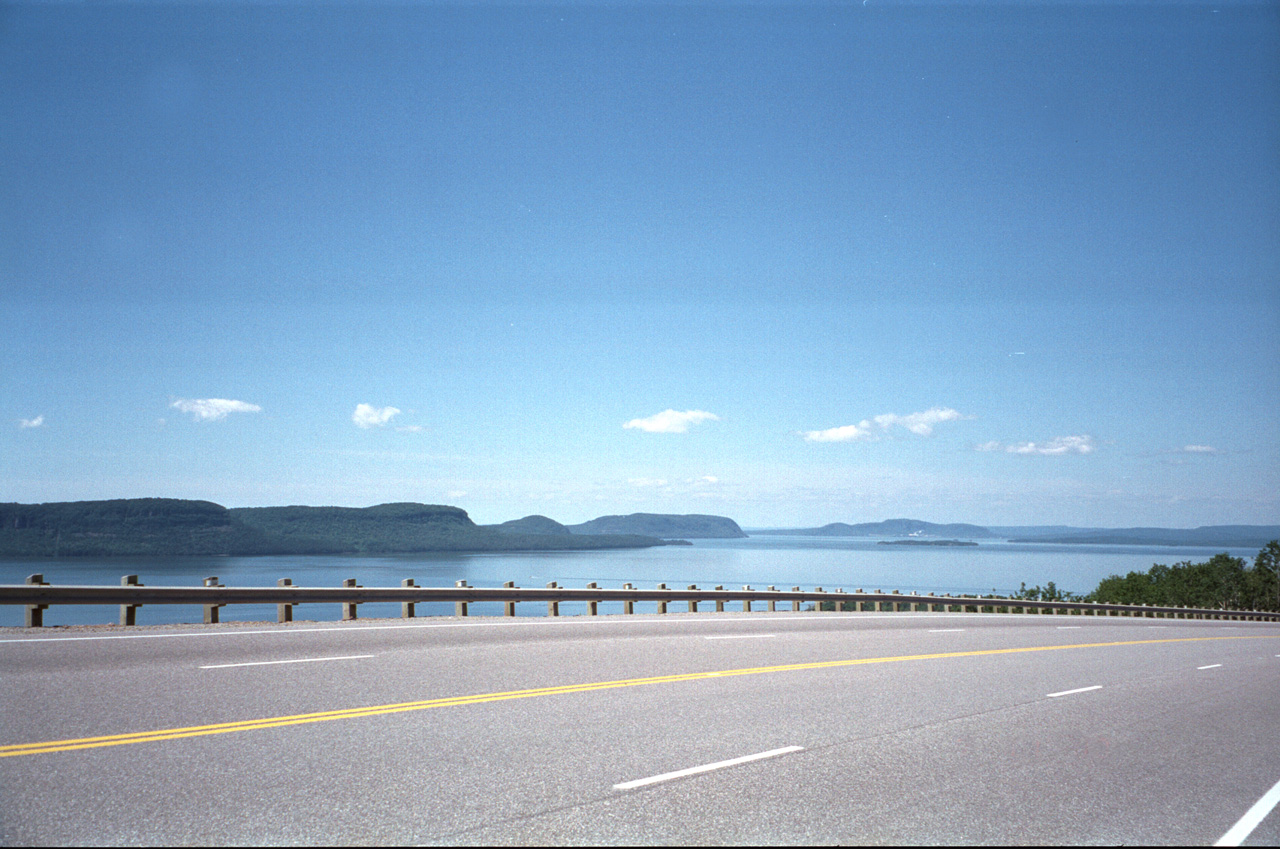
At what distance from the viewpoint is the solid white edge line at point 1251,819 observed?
597 cm

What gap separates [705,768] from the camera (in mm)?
7000

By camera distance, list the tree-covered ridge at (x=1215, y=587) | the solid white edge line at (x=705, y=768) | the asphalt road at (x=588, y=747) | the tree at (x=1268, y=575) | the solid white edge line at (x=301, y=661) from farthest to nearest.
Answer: the tree-covered ridge at (x=1215, y=587)
the tree at (x=1268, y=575)
the solid white edge line at (x=301, y=661)
the solid white edge line at (x=705, y=768)
the asphalt road at (x=588, y=747)

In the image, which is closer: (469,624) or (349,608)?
(469,624)

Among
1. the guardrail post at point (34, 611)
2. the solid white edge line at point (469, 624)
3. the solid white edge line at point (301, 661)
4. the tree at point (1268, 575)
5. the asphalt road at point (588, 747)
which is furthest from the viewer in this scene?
the tree at point (1268, 575)

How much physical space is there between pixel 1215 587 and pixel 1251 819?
180m

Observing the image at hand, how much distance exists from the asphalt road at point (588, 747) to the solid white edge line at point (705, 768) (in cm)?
3

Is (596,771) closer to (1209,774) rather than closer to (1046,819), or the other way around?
(1046,819)

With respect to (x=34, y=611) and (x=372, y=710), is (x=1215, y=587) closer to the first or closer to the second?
(x=34, y=611)

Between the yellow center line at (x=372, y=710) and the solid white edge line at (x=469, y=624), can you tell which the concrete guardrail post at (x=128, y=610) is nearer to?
the solid white edge line at (x=469, y=624)

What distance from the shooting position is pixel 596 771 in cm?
678

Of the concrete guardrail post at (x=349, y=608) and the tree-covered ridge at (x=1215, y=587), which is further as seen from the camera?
the tree-covered ridge at (x=1215, y=587)

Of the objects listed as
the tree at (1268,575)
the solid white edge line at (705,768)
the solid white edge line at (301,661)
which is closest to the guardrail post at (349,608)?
the solid white edge line at (301,661)

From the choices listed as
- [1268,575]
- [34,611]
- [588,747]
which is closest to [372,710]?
[588,747]

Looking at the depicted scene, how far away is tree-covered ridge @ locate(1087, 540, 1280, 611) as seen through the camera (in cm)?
15112
